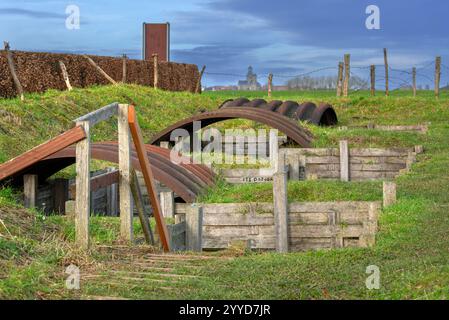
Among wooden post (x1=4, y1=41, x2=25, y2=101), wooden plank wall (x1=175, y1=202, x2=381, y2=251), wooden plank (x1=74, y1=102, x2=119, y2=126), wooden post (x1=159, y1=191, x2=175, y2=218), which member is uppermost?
wooden post (x1=4, y1=41, x2=25, y2=101)

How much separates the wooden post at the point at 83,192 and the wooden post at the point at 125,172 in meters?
0.83

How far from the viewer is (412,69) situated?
155ft

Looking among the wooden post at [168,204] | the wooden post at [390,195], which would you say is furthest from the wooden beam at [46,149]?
the wooden post at [390,195]

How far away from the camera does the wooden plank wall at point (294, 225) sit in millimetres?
12461

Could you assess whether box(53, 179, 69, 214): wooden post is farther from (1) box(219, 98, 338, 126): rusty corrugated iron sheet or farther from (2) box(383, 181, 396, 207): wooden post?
(1) box(219, 98, 338, 126): rusty corrugated iron sheet

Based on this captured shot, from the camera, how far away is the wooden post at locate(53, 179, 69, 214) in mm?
14602

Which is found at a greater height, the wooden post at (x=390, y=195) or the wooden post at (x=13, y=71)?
the wooden post at (x=13, y=71)

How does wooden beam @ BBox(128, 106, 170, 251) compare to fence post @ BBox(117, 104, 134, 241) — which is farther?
wooden beam @ BBox(128, 106, 170, 251)

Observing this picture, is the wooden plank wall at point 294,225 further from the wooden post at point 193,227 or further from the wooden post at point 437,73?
the wooden post at point 437,73

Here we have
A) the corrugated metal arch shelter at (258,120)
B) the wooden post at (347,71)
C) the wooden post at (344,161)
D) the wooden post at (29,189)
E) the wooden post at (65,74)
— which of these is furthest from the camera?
the wooden post at (347,71)

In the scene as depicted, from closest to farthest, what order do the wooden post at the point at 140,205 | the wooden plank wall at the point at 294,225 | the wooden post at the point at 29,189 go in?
the wooden post at the point at 140,205, the wooden plank wall at the point at 294,225, the wooden post at the point at 29,189

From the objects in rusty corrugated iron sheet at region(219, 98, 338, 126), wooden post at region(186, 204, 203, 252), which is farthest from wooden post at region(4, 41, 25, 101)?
wooden post at region(186, 204, 203, 252)

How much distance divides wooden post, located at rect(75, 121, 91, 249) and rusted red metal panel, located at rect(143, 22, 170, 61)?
4617 cm
